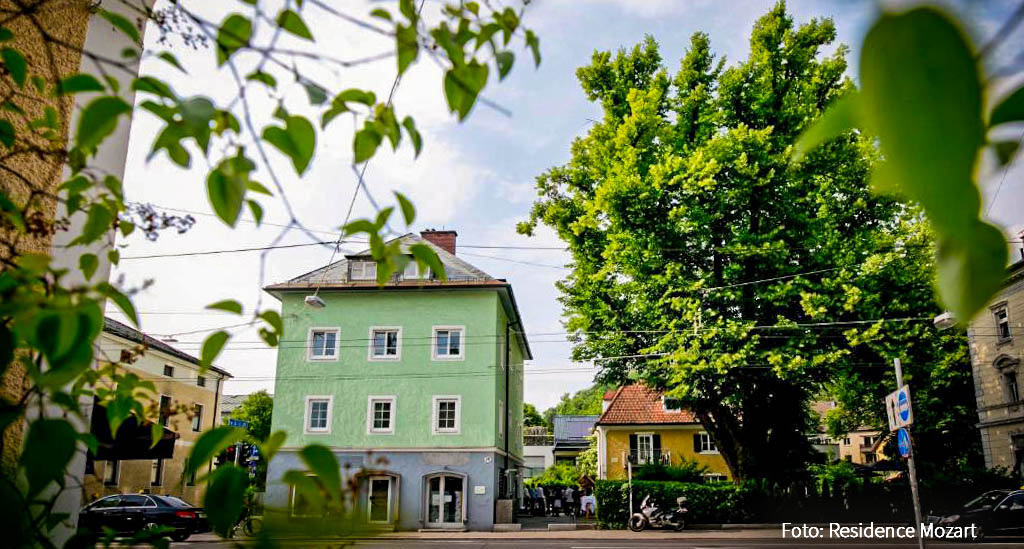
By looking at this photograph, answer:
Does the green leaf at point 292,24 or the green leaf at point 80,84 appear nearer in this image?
the green leaf at point 80,84

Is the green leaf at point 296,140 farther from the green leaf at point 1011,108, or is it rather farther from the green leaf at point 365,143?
the green leaf at point 1011,108

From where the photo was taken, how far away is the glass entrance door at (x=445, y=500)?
82.1 feet

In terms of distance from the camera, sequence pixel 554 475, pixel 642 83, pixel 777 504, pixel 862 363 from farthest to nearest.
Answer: pixel 554 475 → pixel 777 504 → pixel 642 83 → pixel 862 363

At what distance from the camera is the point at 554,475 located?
43.8m

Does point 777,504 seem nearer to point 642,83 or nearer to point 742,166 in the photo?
point 742,166

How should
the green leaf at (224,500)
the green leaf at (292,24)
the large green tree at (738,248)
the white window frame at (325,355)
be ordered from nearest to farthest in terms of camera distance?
the green leaf at (224,500)
the green leaf at (292,24)
the large green tree at (738,248)
the white window frame at (325,355)

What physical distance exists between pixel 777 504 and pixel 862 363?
247 inches

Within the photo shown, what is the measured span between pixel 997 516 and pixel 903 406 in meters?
12.2

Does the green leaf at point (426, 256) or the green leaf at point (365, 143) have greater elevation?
the green leaf at point (365, 143)

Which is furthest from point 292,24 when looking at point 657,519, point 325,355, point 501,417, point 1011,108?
point 501,417

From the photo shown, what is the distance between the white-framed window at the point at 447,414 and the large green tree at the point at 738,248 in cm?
734

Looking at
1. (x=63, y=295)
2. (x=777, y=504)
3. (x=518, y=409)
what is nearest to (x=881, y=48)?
(x=63, y=295)

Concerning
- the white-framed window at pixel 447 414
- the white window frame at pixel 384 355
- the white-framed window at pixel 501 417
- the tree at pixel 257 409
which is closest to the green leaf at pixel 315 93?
the white-framed window at pixel 447 414

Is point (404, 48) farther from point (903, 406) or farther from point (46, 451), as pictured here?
point (903, 406)
